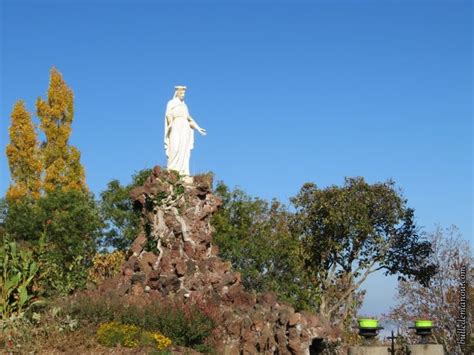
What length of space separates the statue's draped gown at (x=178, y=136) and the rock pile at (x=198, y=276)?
26.4 inches

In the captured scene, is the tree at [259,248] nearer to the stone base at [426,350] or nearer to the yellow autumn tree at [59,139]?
the yellow autumn tree at [59,139]

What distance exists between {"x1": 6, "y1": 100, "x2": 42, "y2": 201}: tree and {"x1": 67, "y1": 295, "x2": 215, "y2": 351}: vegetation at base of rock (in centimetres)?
2177

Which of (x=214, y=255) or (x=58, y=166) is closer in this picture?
(x=214, y=255)

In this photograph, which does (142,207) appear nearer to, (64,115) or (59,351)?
(59,351)

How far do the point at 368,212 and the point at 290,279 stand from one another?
483 centimetres

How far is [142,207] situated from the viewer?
19.6 metres

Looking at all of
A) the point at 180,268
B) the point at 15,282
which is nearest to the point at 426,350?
the point at 180,268

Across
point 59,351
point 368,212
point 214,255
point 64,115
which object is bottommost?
point 59,351

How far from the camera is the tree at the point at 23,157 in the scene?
36.6 metres

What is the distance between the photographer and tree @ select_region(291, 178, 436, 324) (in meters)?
31.1

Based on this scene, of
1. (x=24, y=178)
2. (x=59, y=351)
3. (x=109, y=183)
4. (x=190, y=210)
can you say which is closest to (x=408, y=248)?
(x=109, y=183)

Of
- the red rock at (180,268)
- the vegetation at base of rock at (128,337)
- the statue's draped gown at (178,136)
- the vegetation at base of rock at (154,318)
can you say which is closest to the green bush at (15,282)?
the vegetation at base of rock at (154,318)

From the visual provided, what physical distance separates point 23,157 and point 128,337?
24.5 meters

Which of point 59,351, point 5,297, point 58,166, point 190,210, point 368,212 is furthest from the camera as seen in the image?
point 58,166
